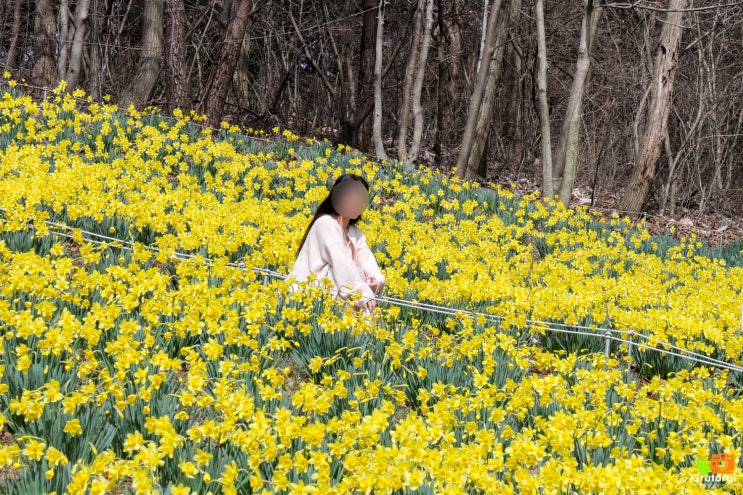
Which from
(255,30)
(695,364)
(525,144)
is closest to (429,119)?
(525,144)

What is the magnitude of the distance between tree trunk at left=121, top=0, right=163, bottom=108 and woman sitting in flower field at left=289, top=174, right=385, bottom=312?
675 cm

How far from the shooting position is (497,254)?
22.5 ft

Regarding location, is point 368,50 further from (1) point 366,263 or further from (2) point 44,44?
(1) point 366,263

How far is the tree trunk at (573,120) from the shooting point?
9898 millimetres

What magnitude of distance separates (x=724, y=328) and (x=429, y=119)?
1551 centimetres

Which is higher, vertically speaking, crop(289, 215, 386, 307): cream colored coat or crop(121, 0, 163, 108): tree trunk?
crop(121, 0, 163, 108): tree trunk

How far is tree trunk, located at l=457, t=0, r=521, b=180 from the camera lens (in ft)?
36.0

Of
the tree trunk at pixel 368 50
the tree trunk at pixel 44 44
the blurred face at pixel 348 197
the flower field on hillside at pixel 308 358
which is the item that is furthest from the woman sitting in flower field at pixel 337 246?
the tree trunk at pixel 44 44

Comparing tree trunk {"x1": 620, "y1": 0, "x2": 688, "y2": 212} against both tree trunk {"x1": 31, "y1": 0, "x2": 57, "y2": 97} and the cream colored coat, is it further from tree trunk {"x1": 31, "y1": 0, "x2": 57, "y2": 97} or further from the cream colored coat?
tree trunk {"x1": 31, "y1": 0, "x2": 57, "y2": 97}

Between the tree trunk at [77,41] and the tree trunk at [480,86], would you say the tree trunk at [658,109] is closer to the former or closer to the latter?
the tree trunk at [480,86]

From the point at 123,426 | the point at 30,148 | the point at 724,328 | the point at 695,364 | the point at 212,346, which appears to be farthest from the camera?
the point at 30,148

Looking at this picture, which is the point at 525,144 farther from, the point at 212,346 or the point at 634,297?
the point at 212,346

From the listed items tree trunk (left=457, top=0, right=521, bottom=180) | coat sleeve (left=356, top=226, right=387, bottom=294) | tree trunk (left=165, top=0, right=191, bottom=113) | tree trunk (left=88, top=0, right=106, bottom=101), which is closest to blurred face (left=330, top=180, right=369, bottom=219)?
coat sleeve (left=356, top=226, right=387, bottom=294)

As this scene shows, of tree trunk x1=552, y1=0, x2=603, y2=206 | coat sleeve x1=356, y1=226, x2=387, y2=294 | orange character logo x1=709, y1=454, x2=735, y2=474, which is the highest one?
tree trunk x1=552, y1=0, x2=603, y2=206
